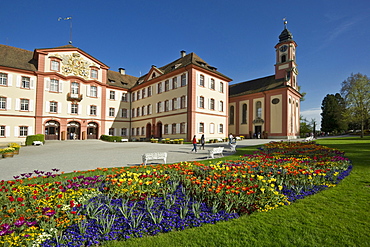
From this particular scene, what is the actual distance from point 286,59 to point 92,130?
41.9 m

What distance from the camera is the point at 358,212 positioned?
3.97 m

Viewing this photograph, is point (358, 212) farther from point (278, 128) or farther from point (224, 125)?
point (278, 128)

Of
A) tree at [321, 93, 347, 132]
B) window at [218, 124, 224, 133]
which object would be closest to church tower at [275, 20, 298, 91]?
window at [218, 124, 224, 133]

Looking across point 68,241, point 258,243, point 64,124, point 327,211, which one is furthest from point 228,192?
point 64,124

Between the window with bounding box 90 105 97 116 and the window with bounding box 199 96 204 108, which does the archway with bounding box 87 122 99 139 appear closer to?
the window with bounding box 90 105 97 116

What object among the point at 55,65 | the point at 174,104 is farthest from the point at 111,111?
the point at 174,104

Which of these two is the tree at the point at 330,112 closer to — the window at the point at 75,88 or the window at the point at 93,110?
the window at the point at 93,110

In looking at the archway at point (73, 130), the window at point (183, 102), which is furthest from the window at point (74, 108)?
the window at point (183, 102)

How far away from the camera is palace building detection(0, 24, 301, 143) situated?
29734mm

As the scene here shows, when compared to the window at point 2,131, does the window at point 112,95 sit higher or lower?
higher

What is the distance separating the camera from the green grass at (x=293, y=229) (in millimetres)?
3010

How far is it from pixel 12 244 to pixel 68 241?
26.6 inches

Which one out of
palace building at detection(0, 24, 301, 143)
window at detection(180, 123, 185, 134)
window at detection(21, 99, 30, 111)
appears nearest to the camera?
window at detection(180, 123, 185, 134)

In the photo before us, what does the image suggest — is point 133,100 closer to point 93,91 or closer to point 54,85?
point 93,91
